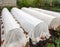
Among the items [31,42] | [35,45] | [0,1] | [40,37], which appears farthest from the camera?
[0,1]

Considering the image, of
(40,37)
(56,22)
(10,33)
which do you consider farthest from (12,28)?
(56,22)

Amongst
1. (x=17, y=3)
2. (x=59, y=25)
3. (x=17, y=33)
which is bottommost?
(x=17, y=3)

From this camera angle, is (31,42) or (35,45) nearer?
(35,45)

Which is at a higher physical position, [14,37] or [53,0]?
[14,37]

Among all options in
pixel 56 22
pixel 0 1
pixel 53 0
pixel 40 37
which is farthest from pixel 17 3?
pixel 40 37

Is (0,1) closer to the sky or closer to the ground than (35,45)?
closer to the ground

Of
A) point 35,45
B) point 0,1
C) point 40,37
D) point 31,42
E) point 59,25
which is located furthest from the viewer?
point 0,1

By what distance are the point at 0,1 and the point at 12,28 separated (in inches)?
281

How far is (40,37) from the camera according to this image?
9.64ft

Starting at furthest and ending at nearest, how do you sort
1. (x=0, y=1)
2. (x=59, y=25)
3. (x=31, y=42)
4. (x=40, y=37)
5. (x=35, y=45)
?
(x=0, y=1) → (x=59, y=25) → (x=40, y=37) → (x=31, y=42) → (x=35, y=45)

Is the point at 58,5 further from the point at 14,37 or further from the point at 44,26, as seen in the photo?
the point at 14,37

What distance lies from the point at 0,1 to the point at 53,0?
3235mm

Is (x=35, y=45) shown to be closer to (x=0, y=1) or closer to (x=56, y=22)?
(x=56, y=22)

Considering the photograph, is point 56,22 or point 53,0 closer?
point 56,22
